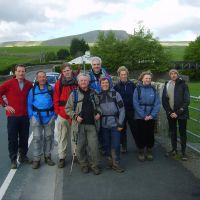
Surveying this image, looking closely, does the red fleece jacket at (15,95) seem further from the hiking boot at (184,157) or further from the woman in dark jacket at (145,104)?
the hiking boot at (184,157)

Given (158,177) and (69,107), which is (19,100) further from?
(158,177)

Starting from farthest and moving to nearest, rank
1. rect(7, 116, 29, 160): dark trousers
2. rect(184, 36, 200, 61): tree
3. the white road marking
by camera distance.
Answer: rect(184, 36, 200, 61): tree → rect(7, 116, 29, 160): dark trousers → the white road marking

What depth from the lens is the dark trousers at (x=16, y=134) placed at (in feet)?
28.4

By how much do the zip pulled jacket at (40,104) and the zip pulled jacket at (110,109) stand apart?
109 centimetres

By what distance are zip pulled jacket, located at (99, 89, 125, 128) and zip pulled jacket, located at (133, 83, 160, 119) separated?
637 mm

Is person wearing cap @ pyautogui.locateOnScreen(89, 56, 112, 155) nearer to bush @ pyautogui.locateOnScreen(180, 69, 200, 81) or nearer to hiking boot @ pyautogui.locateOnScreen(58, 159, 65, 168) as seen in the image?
hiking boot @ pyautogui.locateOnScreen(58, 159, 65, 168)

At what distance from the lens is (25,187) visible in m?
7.35

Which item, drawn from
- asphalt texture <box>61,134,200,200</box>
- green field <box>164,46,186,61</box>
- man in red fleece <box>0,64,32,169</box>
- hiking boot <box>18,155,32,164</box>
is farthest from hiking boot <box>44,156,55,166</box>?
green field <box>164,46,186,61</box>

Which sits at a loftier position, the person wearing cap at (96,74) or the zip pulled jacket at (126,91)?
the person wearing cap at (96,74)

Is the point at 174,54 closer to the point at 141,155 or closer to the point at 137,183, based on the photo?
the point at 141,155

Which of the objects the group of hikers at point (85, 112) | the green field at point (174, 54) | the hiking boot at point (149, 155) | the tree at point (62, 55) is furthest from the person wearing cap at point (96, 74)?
the tree at point (62, 55)

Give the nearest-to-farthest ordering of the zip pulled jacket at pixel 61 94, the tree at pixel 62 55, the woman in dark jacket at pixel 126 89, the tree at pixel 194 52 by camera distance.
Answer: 1. the zip pulled jacket at pixel 61 94
2. the woman in dark jacket at pixel 126 89
3. the tree at pixel 194 52
4. the tree at pixel 62 55

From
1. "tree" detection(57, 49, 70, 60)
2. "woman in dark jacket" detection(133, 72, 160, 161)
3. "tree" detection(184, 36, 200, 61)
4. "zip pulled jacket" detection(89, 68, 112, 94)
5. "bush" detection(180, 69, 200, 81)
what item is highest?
"zip pulled jacket" detection(89, 68, 112, 94)

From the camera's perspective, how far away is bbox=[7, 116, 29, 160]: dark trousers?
8.66 meters
